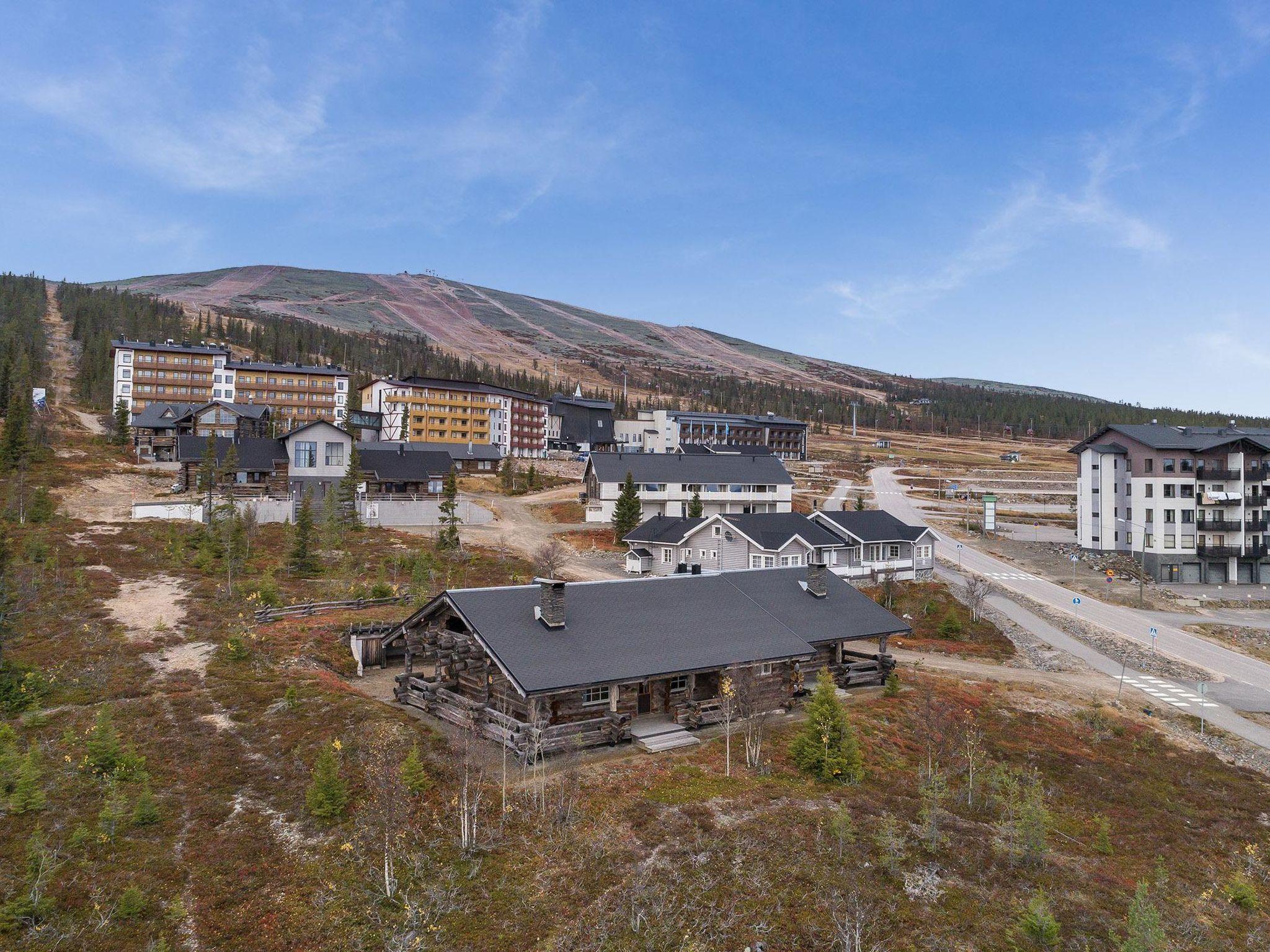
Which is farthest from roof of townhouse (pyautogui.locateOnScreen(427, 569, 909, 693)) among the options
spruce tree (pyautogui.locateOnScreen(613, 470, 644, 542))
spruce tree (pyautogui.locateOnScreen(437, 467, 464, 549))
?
spruce tree (pyautogui.locateOnScreen(613, 470, 644, 542))

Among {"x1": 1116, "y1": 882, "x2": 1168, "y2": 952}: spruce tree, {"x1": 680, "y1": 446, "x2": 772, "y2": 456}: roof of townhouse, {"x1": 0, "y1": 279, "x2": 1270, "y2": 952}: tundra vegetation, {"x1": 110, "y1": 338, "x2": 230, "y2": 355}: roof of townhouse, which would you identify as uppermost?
{"x1": 110, "y1": 338, "x2": 230, "y2": 355}: roof of townhouse

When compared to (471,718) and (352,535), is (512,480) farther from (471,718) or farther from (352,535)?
(471,718)

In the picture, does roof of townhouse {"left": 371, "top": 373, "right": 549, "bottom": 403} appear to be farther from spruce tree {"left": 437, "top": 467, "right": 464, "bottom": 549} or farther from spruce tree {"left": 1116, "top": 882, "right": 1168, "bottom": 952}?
spruce tree {"left": 1116, "top": 882, "right": 1168, "bottom": 952}

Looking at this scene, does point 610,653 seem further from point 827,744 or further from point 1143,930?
point 1143,930

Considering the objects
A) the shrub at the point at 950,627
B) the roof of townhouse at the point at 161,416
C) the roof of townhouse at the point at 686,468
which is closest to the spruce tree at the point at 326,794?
the shrub at the point at 950,627

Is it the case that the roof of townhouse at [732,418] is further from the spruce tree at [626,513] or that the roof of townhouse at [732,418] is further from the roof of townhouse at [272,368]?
the spruce tree at [626,513]

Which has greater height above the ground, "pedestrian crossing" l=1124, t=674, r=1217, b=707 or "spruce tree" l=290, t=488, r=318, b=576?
"spruce tree" l=290, t=488, r=318, b=576

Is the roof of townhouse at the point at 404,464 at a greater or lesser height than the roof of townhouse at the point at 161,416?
lesser
